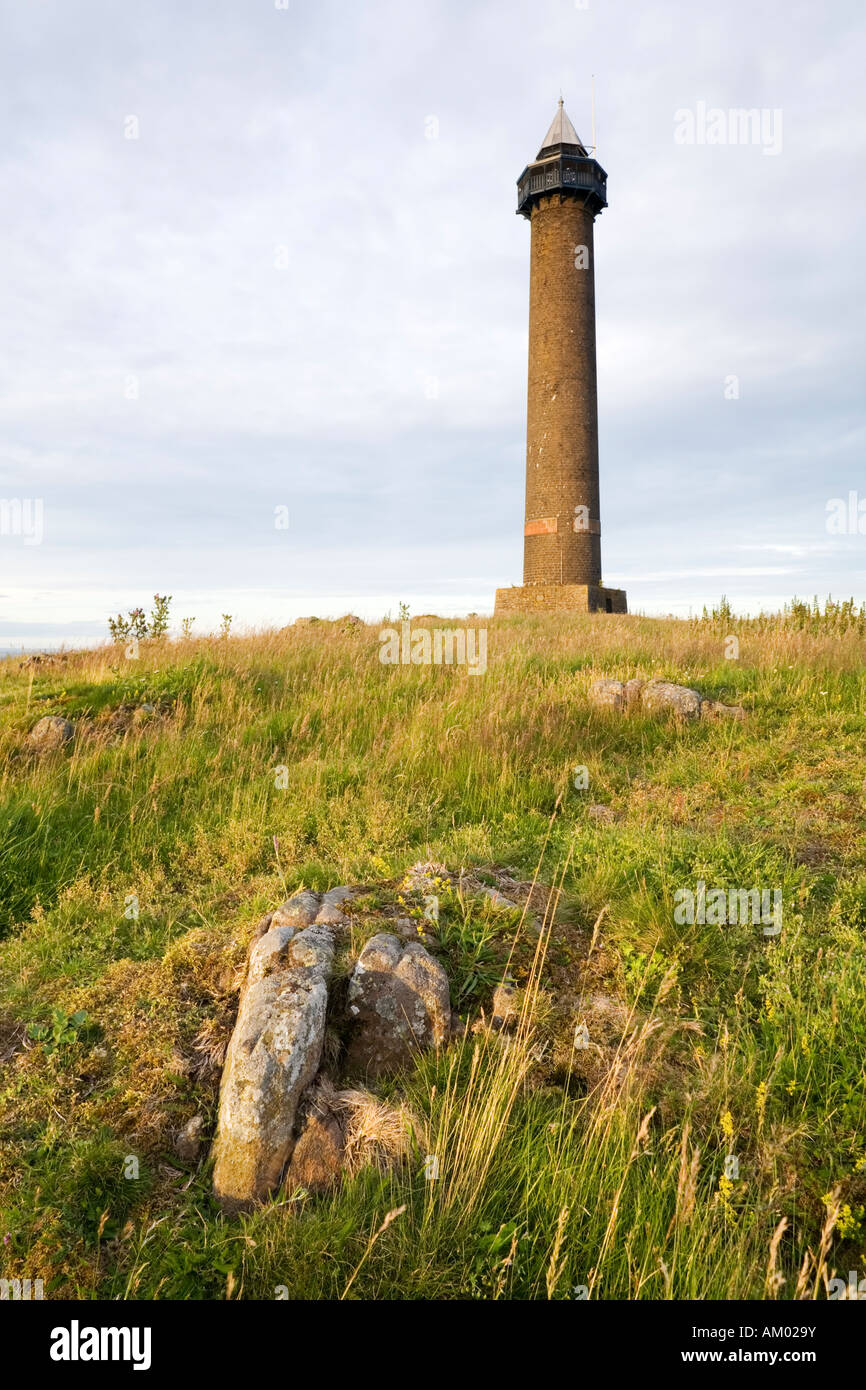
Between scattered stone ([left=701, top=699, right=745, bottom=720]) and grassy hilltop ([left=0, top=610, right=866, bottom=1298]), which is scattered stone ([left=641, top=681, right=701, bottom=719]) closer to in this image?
scattered stone ([left=701, top=699, right=745, bottom=720])

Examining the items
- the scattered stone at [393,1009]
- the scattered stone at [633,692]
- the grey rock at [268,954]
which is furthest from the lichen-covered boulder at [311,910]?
the scattered stone at [633,692]

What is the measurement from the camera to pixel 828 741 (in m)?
7.27

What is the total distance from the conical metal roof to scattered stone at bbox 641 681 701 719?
73.2ft

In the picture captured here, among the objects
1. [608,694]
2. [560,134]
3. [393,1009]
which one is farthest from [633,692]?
[560,134]

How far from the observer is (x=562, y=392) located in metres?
21.6

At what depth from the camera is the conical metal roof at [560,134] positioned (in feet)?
74.5

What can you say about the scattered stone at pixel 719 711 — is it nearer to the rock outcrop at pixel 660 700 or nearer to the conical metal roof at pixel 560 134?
the rock outcrop at pixel 660 700

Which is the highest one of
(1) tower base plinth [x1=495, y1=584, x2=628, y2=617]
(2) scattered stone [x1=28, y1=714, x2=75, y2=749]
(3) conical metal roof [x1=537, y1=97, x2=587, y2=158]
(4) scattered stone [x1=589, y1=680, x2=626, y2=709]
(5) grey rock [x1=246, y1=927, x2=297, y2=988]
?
(3) conical metal roof [x1=537, y1=97, x2=587, y2=158]

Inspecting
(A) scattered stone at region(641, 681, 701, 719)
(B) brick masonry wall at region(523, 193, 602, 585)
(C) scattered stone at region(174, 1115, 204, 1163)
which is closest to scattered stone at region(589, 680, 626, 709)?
(A) scattered stone at region(641, 681, 701, 719)

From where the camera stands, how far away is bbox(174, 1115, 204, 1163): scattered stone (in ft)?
8.59

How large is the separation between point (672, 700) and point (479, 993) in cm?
536

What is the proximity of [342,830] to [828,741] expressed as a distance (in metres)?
5.06

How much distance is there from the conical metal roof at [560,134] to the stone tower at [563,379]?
86mm
